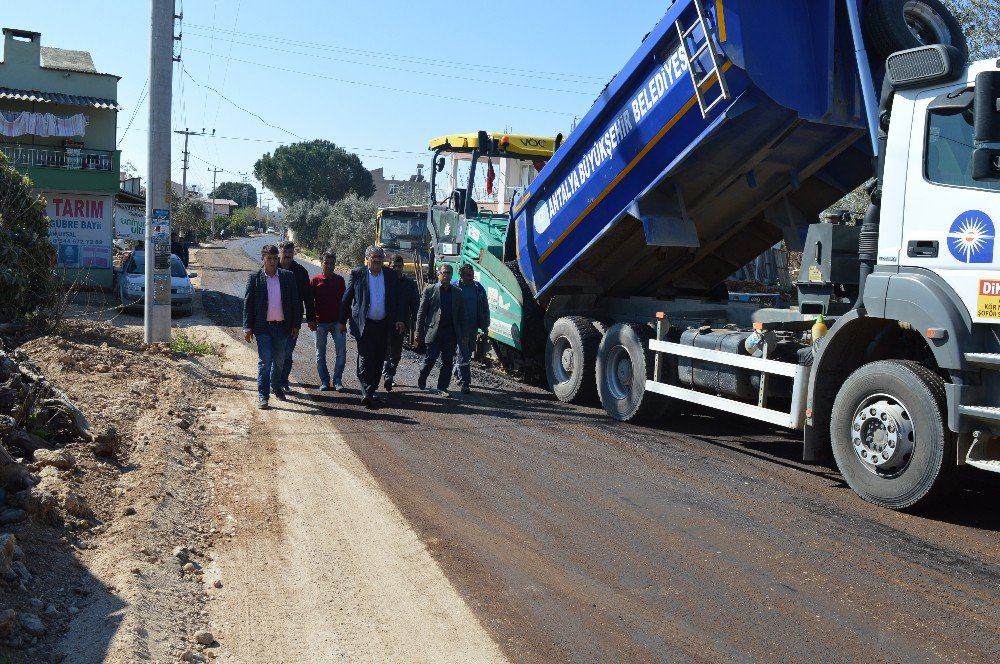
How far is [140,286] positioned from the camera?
65.1 feet

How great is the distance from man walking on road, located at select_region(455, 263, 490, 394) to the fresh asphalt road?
208cm

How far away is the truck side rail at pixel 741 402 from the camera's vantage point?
7.10 meters

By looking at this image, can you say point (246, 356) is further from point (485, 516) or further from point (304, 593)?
point (304, 593)

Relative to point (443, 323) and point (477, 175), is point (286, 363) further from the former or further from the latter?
point (477, 175)

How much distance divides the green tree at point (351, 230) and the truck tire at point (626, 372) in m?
30.6

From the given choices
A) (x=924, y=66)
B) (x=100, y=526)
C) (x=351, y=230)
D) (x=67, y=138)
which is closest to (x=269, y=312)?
(x=100, y=526)

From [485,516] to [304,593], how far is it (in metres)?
1.65

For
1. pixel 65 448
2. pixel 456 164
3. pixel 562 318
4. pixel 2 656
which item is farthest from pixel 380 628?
pixel 456 164

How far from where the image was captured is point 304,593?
4.78 m

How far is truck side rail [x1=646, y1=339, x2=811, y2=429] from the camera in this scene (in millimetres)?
7102

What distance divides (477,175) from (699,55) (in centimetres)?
559

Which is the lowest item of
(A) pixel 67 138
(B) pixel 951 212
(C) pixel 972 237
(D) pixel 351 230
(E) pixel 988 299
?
(E) pixel 988 299

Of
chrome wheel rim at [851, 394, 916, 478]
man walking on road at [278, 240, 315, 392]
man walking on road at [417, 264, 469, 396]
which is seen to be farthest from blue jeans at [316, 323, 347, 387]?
chrome wheel rim at [851, 394, 916, 478]

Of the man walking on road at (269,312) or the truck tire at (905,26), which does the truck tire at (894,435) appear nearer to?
the truck tire at (905,26)
